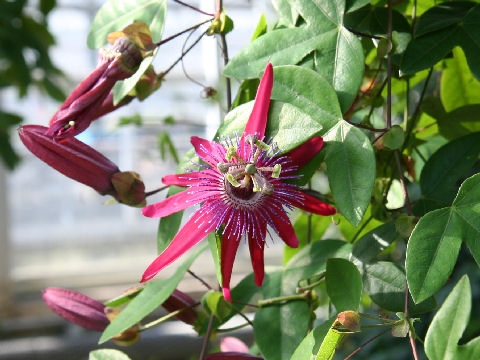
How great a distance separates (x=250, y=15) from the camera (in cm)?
314

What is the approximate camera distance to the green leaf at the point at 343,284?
364 mm

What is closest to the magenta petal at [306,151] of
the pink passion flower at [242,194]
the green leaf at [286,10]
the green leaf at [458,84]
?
the pink passion flower at [242,194]

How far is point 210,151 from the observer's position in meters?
0.38

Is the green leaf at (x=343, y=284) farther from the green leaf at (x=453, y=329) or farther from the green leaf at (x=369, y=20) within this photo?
the green leaf at (x=369, y=20)

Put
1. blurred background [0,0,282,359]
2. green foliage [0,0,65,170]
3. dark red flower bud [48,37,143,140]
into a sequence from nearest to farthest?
1. dark red flower bud [48,37,143,140]
2. green foliage [0,0,65,170]
3. blurred background [0,0,282,359]

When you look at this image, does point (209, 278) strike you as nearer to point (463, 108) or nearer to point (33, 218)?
point (33, 218)

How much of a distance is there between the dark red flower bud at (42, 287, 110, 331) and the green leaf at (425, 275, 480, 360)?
31cm

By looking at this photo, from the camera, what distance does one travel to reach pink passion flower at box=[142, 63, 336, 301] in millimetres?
357

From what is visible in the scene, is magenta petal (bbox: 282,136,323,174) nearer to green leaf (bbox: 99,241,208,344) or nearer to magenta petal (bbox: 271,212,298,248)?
magenta petal (bbox: 271,212,298,248)

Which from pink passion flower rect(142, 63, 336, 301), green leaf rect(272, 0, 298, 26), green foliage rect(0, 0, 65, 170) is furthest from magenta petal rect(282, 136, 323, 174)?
green foliage rect(0, 0, 65, 170)

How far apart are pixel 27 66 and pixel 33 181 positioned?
2007 mm

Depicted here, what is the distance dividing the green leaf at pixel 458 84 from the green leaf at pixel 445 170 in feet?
0.26

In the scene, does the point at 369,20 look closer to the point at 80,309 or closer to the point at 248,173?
the point at 248,173

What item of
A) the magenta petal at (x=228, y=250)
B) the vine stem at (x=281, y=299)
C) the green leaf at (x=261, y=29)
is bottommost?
the vine stem at (x=281, y=299)
